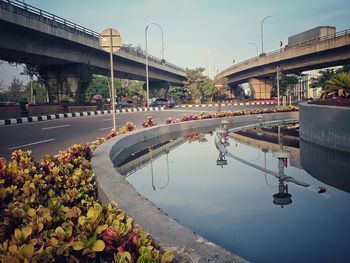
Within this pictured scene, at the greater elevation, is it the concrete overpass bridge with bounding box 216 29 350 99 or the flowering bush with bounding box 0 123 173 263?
A: the concrete overpass bridge with bounding box 216 29 350 99

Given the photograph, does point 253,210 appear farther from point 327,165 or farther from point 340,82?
point 340,82

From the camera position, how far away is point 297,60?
136ft

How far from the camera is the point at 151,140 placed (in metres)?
12.6

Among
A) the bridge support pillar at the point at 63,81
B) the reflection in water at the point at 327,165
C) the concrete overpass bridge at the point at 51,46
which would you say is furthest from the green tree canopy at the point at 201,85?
the reflection in water at the point at 327,165

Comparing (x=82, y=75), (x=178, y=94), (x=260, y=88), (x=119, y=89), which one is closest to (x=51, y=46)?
(x=82, y=75)

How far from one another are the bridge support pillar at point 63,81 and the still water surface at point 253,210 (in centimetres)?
2680

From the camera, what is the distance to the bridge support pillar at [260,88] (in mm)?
58562

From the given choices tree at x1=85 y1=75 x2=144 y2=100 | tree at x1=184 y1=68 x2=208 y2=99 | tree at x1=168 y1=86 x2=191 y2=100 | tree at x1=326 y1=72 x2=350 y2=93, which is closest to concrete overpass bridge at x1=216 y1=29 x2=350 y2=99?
tree at x1=184 y1=68 x2=208 y2=99

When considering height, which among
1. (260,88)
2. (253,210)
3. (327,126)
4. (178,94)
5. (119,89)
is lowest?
(253,210)

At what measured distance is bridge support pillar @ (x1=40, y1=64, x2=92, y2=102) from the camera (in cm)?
3222

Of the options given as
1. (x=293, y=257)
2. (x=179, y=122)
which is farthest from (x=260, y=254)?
(x=179, y=122)

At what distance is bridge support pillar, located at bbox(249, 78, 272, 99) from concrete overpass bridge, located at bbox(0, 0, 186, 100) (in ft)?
87.2

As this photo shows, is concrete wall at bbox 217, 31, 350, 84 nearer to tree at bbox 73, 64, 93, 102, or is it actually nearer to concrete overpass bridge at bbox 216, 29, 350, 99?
concrete overpass bridge at bbox 216, 29, 350, 99

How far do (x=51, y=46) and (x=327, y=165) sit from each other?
24641 millimetres
